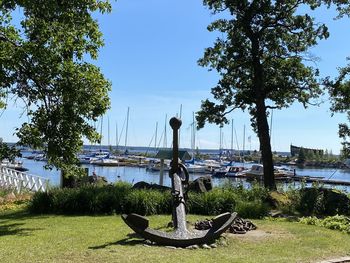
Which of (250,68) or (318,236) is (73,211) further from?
(250,68)

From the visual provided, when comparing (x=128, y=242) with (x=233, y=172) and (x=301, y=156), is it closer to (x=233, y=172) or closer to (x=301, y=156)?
(x=233, y=172)

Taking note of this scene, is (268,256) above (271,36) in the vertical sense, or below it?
below

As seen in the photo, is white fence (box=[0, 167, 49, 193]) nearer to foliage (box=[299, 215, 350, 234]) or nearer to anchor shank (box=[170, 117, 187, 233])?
anchor shank (box=[170, 117, 187, 233])

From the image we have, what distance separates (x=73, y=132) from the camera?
12.6m

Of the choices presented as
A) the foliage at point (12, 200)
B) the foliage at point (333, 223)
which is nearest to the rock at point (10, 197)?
the foliage at point (12, 200)

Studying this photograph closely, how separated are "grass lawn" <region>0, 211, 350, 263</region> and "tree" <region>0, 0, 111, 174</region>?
6.49ft

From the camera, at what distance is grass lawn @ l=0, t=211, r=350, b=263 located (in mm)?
8438

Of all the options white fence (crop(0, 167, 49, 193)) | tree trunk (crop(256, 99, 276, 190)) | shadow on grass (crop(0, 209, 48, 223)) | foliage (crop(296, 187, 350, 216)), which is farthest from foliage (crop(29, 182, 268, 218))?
tree trunk (crop(256, 99, 276, 190))

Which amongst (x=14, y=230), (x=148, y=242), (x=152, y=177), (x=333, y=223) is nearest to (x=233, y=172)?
(x=152, y=177)

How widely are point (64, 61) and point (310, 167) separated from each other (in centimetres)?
10136

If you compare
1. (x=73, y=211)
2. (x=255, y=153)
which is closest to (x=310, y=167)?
(x=255, y=153)

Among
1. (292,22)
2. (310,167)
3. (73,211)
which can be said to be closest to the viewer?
(73,211)

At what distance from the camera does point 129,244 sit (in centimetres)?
962

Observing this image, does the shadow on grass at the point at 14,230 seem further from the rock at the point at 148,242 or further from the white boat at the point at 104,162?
the white boat at the point at 104,162
